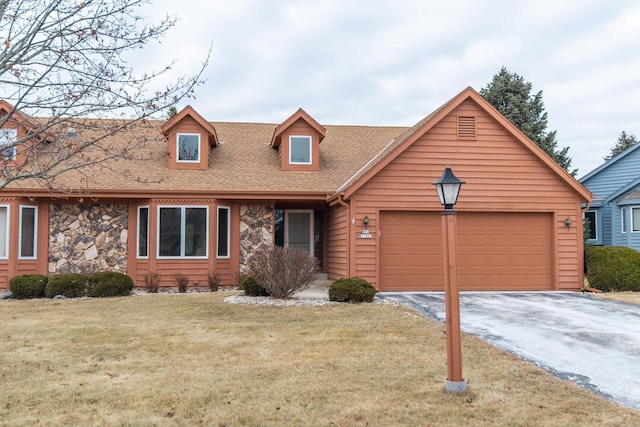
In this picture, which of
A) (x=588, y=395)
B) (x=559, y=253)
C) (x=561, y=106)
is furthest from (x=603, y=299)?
(x=561, y=106)

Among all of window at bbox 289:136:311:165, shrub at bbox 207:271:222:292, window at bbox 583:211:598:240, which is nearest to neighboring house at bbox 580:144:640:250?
window at bbox 583:211:598:240

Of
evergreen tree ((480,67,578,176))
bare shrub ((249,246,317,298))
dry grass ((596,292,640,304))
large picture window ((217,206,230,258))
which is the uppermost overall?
evergreen tree ((480,67,578,176))

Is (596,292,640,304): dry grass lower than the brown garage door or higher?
lower

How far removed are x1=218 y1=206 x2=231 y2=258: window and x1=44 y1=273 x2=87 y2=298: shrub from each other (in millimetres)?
3671

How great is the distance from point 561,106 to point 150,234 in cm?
2363

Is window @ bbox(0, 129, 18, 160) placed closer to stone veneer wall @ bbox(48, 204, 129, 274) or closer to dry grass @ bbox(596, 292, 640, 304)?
stone veneer wall @ bbox(48, 204, 129, 274)

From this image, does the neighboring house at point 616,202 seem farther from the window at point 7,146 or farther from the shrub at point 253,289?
the window at point 7,146

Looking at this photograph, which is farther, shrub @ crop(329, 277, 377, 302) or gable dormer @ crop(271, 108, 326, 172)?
gable dormer @ crop(271, 108, 326, 172)

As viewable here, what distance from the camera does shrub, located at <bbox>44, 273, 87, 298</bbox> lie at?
1286cm

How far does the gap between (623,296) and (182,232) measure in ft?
36.6

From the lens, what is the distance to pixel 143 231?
14953 mm

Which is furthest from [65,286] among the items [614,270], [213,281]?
[614,270]

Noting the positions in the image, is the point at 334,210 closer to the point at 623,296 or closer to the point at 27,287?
the point at 623,296

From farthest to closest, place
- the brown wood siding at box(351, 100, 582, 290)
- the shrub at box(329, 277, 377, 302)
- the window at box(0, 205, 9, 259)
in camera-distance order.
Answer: the window at box(0, 205, 9, 259) < the brown wood siding at box(351, 100, 582, 290) < the shrub at box(329, 277, 377, 302)
